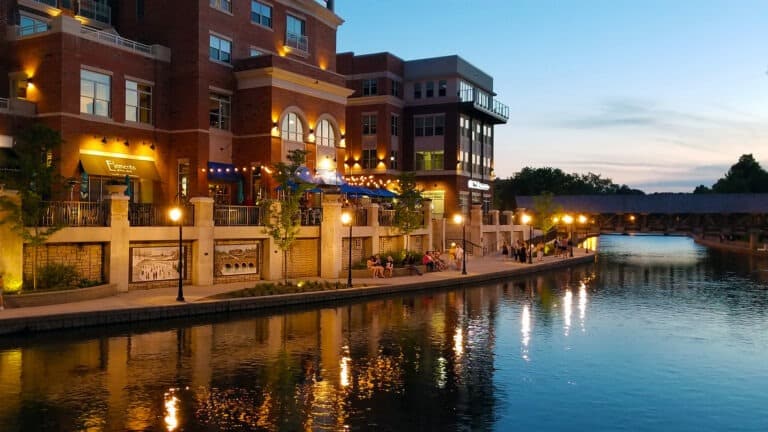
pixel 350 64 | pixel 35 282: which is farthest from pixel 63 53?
pixel 350 64

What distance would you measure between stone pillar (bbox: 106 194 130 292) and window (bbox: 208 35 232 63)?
1665cm

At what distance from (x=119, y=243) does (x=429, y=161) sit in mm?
46236

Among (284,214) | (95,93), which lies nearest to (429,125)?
(95,93)

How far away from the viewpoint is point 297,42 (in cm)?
4938

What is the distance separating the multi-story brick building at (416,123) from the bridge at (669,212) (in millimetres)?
30030

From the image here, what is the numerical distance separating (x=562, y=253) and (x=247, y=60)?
33.1m

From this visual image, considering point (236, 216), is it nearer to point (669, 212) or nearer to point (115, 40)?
point (115, 40)

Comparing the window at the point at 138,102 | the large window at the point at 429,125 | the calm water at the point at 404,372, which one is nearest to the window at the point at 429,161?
the large window at the point at 429,125

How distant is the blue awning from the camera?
137ft

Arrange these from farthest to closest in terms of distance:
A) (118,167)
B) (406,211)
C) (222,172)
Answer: (406,211) → (222,172) → (118,167)

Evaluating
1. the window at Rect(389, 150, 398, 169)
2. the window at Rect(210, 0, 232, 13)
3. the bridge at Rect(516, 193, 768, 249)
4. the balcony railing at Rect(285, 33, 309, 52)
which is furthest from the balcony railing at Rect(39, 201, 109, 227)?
the bridge at Rect(516, 193, 768, 249)

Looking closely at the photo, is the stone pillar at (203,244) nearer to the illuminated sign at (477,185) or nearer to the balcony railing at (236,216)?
the balcony railing at (236,216)

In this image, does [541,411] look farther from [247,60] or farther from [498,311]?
[247,60]

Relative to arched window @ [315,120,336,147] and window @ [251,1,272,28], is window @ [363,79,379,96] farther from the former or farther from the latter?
window @ [251,1,272,28]
